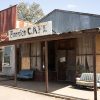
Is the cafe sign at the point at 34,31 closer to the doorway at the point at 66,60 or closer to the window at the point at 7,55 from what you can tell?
the doorway at the point at 66,60

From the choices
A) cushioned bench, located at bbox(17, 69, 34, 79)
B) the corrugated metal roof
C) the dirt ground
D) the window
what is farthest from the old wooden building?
the dirt ground

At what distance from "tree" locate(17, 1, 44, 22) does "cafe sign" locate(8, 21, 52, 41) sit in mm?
40521

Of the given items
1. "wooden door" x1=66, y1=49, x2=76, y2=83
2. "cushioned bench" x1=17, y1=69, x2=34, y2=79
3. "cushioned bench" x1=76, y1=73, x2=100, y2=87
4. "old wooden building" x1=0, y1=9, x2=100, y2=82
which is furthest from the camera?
"cushioned bench" x1=17, y1=69, x2=34, y2=79

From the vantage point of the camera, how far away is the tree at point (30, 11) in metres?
61.1

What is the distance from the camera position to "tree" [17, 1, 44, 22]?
6109 centimetres

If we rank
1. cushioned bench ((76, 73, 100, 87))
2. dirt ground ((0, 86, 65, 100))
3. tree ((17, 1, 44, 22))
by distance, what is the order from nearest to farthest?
dirt ground ((0, 86, 65, 100))
cushioned bench ((76, 73, 100, 87))
tree ((17, 1, 44, 22))

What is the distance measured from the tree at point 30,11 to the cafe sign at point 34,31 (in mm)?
40521

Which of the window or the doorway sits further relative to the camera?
the window

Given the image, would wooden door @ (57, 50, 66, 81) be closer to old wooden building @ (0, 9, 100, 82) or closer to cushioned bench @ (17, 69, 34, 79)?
old wooden building @ (0, 9, 100, 82)

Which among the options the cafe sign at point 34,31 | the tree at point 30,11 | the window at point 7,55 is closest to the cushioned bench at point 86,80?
the cafe sign at point 34,31

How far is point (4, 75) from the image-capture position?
2509cm

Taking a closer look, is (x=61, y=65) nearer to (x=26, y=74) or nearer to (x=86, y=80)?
(x=26, y=74)

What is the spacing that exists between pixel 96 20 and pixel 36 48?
19.5 ft

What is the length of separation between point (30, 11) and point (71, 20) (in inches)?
1717
